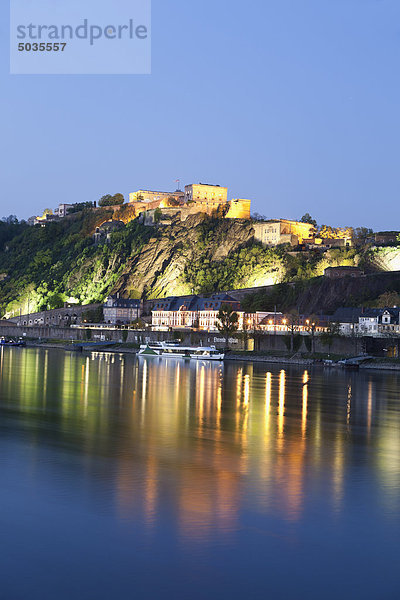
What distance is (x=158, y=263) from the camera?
81.4 m

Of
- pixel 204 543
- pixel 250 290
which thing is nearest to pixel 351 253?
pixel 250 290

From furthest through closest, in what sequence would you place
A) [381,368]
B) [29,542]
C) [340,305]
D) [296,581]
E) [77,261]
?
[77,261]
[340,305]
[381,368]
[29,542]
[296,581]

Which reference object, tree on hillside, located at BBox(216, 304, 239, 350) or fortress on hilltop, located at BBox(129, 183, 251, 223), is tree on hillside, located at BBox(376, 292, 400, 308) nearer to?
tree on hillside, located at BBox(216, 304, 239, 350)

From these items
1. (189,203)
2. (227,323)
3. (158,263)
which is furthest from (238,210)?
(227,323)

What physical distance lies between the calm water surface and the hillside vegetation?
140 ft

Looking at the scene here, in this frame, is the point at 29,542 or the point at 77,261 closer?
the point at 29,542

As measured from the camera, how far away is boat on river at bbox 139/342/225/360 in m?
53.1

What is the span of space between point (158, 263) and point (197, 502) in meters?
71.6

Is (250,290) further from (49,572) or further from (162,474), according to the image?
(49,572)

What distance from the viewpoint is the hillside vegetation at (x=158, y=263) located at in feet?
227

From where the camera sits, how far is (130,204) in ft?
319

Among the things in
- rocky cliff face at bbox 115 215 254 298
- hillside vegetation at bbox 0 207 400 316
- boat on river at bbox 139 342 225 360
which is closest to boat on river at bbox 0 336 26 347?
hillside vegetation at bbox 0 207 400 316

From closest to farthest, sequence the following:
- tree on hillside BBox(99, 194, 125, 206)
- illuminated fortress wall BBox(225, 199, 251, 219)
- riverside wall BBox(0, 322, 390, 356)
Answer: riverside wall BBox(0, 322, 390, 356), illuminated fortress wall BBox(225, 199, 251, 219), tree on hillside BBox(99, 194, 125, 206)

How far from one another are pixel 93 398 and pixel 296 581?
56.3ft
